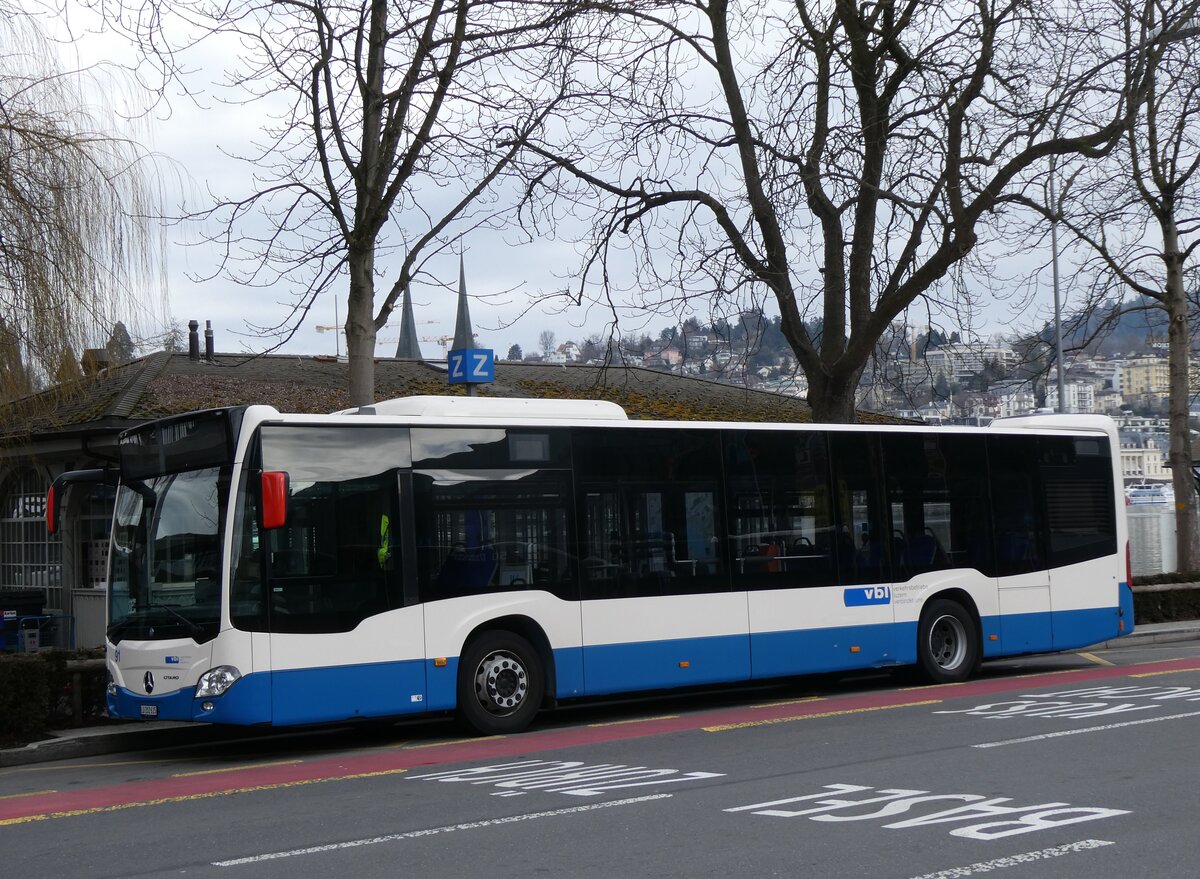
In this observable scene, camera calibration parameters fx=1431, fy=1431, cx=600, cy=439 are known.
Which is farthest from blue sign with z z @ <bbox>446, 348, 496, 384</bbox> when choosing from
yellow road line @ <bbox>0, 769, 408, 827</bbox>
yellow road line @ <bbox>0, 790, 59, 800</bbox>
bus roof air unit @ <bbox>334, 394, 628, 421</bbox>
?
yellow road line @ <bbox>0, 790, 59, 800</bbox>

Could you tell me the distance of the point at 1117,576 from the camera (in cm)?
1856

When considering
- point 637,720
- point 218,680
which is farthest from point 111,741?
point 637,720

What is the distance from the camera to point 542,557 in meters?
13.7

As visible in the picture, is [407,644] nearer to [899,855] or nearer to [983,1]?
[899,855]

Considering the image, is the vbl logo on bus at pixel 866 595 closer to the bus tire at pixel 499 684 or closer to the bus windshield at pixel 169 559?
the bus tire at pixel 499 684

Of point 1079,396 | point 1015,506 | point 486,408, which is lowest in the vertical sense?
point 1015,506

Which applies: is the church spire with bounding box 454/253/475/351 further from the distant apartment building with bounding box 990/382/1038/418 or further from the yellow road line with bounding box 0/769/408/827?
the yellow road line with bounding box 0/769/408/827

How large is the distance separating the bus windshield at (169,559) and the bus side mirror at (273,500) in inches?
22.7

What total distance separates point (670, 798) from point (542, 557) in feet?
15.6

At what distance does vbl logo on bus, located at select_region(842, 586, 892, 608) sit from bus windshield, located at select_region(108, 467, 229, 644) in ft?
23.6

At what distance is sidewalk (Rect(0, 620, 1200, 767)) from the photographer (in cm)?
1310

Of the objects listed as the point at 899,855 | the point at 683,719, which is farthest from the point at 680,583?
the point at 899,855

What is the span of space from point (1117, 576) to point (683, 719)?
732cm

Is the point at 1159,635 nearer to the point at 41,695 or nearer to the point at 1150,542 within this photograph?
the point at 41,695
